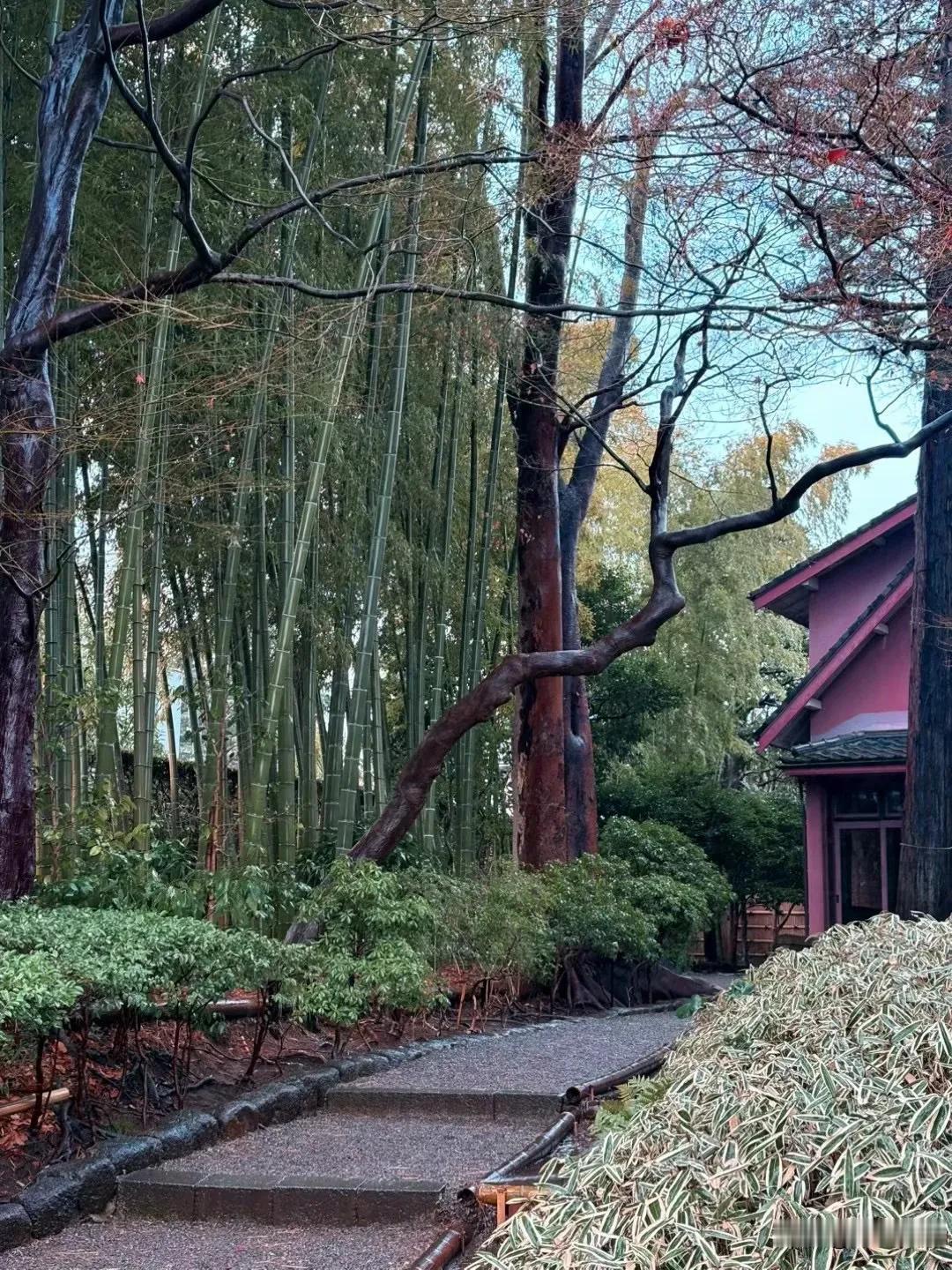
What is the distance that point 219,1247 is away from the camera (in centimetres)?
348

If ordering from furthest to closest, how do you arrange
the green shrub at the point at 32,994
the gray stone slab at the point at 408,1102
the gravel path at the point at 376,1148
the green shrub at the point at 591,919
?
the green shrub at the point at 591,919
the gray stone slab at the point at 408,1102
the gravel path at the point at 376,1148
the green shrub at the point at 32,994

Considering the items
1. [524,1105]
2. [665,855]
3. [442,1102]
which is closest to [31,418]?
[442,1102]

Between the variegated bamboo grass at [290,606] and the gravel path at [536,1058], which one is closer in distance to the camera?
the gravel path at [536,1058]

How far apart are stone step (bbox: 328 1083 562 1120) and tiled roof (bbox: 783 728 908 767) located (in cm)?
720

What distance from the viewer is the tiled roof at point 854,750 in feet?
37.3

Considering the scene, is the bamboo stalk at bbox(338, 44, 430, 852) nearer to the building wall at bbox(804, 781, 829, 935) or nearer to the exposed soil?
the exposed soil

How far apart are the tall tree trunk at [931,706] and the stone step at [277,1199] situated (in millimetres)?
4040

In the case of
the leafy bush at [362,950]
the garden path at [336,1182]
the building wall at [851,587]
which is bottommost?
the garden path at [336,1182]

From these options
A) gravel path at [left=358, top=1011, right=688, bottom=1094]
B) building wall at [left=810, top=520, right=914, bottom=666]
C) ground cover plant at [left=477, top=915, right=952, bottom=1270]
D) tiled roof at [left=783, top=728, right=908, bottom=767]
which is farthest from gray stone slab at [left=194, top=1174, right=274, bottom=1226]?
building wall at [left=810, top=520, right=914, bottom=666]

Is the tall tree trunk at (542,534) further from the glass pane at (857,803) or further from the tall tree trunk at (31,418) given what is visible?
the tall tree trunk at (31,418)

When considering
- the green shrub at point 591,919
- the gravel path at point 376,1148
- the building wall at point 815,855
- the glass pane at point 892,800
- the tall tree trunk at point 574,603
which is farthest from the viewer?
the building wall at point 815,855

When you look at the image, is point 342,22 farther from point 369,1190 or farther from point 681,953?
point 681,953

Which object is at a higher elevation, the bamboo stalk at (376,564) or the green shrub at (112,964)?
the bamboo stalk at (376,564)

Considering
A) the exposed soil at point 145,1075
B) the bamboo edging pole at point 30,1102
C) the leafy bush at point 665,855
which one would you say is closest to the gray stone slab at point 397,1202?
the exposed soil at point 145,1075
